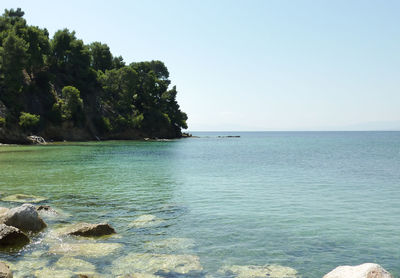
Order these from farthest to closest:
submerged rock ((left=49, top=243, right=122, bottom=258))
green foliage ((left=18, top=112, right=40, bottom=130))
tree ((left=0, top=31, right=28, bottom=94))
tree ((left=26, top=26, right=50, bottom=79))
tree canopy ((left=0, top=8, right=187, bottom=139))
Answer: tree ((left=26, top=26, right=50, bottom=79))
tree canopy ((left=0, top=8, right=187, bottom=139))
tree ((left=0, top=31, right=28, bottom=94))
green foliage ((left=18, top=112, right=40, bottom=130))
submerged rock ((left=49, top=243, right=122, bottom=258))

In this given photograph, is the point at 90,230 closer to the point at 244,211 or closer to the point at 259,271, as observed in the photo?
the point at 259,271

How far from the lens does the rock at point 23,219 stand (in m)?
13.8

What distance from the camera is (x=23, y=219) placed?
1395 cm

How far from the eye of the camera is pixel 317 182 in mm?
30109

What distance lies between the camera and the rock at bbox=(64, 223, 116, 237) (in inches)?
529

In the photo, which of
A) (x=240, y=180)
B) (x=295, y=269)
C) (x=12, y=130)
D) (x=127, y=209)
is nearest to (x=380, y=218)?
(x=295, y=269)

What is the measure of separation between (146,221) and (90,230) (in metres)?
3.19

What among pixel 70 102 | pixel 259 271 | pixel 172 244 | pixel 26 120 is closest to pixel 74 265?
pixel 172 244

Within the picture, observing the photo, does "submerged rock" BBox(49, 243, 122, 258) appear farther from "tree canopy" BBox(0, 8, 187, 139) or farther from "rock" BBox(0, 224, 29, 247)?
"tree canopy" BBox(0, 8, 187, 139)

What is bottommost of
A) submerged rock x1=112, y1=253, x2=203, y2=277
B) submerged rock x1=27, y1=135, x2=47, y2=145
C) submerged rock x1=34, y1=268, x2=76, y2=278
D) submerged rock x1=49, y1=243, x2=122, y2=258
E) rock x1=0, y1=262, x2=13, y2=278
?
submerged rock x1=112, y1=253, x2=203, y2=277

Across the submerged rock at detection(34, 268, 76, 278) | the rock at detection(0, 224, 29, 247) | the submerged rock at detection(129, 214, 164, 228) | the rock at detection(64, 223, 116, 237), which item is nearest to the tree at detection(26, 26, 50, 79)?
the submerged rock at detection(129, 214, 164, 228)

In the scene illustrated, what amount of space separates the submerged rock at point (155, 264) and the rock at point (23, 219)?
503cm

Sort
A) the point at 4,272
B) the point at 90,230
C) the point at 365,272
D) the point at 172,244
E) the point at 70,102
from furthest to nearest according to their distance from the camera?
the point at 70,102 < the point at 90,230 < the point at 172,244 < the point at 4,272 < the point at 365,272

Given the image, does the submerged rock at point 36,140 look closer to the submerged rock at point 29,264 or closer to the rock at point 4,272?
the submerged rock at point 29,264
